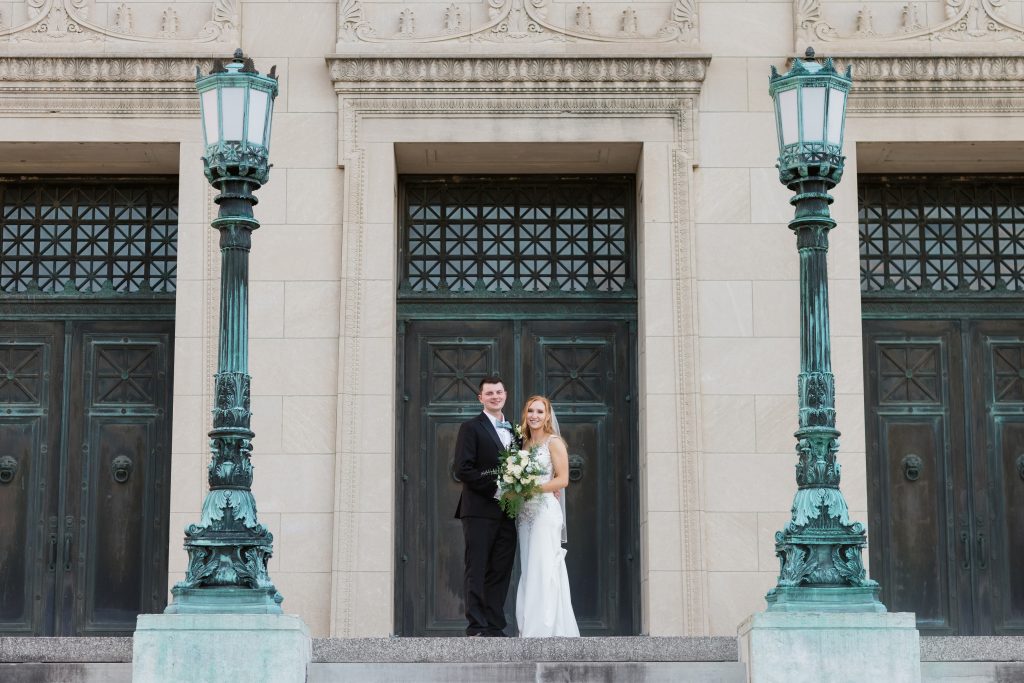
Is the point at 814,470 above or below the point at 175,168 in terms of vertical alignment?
below

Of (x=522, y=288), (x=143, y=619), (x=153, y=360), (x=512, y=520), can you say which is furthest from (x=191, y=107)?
(x=143, y=619)

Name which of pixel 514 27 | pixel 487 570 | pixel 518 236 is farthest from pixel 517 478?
pixel 514 27

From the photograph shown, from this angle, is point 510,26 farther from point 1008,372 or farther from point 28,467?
point 28,467

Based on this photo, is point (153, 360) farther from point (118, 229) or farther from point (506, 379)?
point (506, 379)

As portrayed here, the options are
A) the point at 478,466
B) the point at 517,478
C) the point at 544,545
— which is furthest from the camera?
the point at 544,545

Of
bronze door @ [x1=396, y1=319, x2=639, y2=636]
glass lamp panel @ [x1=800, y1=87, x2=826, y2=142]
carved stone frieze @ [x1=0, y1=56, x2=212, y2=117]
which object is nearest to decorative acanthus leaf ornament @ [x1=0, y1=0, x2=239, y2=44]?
carved stone frieze @ [x1=0, y1=56, x2=212, y2=117]

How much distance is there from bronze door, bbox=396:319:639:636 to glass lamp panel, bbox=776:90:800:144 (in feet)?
18.6

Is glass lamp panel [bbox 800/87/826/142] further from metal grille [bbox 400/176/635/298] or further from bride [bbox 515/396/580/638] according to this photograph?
metal grille [bbox 400/176/635/298]

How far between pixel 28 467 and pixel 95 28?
4469mm

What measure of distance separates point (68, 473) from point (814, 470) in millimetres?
8707

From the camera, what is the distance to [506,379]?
55.5 ft

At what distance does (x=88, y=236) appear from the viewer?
17.2 meters

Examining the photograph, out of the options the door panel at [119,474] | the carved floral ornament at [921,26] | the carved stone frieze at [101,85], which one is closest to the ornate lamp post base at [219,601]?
the door panel at [119,474]

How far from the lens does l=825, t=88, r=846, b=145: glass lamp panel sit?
37.2ft
